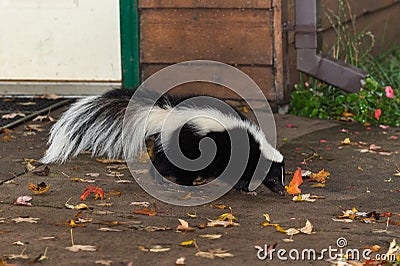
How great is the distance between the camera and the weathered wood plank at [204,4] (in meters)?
6.38

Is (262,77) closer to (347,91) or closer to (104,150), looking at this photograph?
(347,91)

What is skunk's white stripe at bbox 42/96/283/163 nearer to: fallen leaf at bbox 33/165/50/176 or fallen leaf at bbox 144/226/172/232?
fallen leaf at bbox 33/165/50/176

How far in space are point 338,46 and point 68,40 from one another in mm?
2167

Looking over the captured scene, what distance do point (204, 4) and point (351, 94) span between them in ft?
4.24

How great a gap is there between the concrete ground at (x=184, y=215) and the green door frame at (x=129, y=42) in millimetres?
1244

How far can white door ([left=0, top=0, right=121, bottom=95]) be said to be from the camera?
22.2 feet

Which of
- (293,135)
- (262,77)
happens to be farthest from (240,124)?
(262,77)

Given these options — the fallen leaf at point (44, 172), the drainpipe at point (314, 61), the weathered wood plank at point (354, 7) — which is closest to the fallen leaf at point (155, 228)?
the fallen leaf at point (44, 172)

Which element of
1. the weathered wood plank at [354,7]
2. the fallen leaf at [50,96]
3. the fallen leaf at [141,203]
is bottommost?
the fallen leaf at [141,203]

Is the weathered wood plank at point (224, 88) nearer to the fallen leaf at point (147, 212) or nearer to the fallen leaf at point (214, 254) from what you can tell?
the fallen leaf at point (147, 212)

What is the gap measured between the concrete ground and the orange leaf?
0.18 ft

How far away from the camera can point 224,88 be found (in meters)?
6.64

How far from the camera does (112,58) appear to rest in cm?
683
